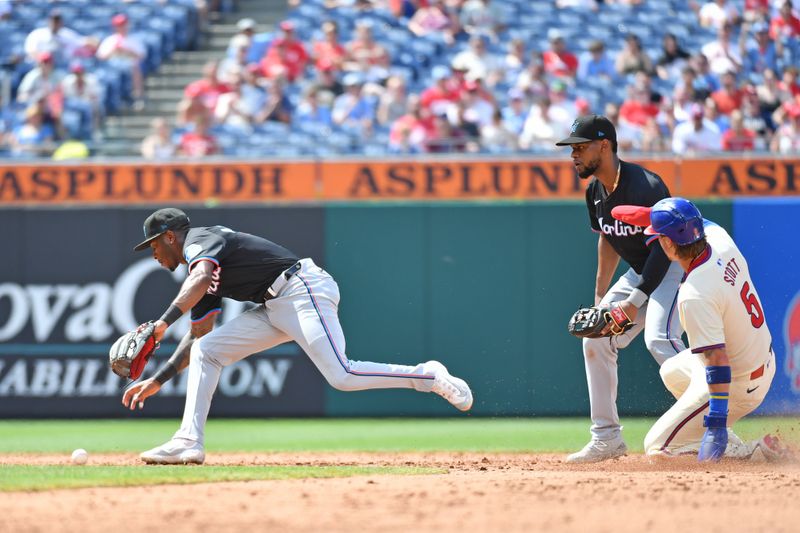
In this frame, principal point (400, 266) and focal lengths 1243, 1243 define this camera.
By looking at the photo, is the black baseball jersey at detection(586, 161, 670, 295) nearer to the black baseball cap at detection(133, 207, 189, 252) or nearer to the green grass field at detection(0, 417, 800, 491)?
the green grass field at detection(0, 417, 800, 491)

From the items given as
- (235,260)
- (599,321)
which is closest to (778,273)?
(599,321)

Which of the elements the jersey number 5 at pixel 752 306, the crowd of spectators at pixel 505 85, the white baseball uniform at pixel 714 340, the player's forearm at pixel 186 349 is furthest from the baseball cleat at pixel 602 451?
the crowd of spectators at pixel 505 85

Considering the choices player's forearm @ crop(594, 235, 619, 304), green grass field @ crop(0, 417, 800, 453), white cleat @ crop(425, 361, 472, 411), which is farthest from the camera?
green grass field @ crop(0, 417, 800, 453)

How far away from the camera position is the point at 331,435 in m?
10.6

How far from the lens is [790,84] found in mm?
14109

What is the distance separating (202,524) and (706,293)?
305 cm

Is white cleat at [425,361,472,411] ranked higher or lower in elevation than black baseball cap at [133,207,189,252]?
lower

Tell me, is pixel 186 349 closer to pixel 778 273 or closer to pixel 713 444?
pixel 713 444

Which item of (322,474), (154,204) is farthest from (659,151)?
(322,474)

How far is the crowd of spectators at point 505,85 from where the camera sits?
13.3m

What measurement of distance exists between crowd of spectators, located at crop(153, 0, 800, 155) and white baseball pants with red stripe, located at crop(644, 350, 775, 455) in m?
5.16

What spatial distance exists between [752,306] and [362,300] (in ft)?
17.2

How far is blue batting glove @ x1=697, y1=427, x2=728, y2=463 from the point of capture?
6895mm

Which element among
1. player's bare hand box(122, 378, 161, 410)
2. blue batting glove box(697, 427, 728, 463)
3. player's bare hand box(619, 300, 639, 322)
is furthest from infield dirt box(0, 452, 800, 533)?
player's bare hand box(122, 378, 161, 410)
